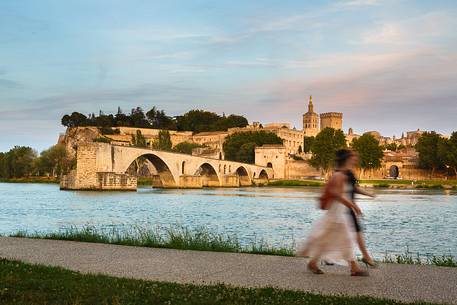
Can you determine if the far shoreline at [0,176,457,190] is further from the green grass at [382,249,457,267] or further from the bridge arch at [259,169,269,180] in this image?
the green grass at [382,249,457,267]

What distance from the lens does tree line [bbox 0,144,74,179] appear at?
94.5m

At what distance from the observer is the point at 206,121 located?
557ft

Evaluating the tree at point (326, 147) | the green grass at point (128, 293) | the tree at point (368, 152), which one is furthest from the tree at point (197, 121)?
the green grass at point (128, 293)

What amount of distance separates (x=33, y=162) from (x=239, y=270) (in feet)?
317

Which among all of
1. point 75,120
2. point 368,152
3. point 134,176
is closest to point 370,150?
point 368,152

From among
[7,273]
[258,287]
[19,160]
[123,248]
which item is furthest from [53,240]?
[19,160]

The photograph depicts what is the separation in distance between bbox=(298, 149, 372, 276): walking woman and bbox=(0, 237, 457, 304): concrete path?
29 cm

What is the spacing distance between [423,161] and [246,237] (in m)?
95.3

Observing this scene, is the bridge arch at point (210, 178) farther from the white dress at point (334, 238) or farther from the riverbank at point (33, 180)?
the white dress at point (334, 238)

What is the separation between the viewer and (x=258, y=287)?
704 cm

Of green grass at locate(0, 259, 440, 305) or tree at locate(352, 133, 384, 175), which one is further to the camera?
tree at locate(352, 133, 384, 175)

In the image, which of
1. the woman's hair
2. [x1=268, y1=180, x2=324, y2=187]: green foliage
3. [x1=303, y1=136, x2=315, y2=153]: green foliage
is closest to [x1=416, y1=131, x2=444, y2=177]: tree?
[x1=268, y1=180, x2=324, y2=187]: green foliage

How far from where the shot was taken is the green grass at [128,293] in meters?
6.14

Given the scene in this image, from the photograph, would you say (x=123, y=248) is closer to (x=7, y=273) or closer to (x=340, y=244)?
(x=7, y=273)
